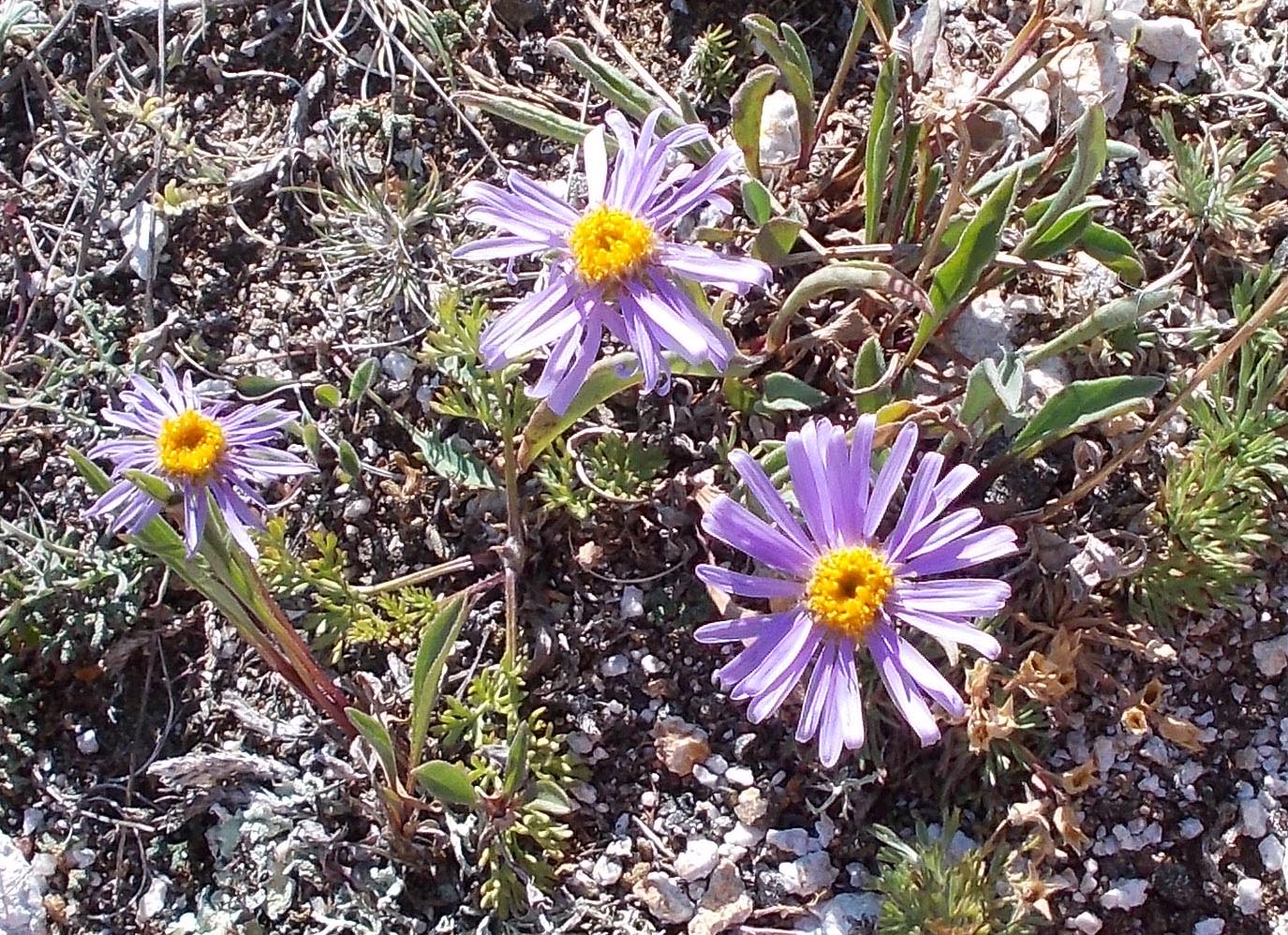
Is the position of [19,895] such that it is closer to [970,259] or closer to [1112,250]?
[970,259]

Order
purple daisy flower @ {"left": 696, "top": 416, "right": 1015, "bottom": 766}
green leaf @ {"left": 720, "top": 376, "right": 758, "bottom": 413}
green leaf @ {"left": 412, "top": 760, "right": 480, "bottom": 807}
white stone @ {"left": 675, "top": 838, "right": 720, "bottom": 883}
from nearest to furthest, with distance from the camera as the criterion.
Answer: purple daisy flower @ {"left": 696, "top": 416, "right": 1015, "bottom": 766}, green leaf @ {"left": 412, "top": 760, "right": 480, "bottom": 807}, white stone @ {"left": 675, "top": 838, "right": 720, "bottom": 883}, green leaf @ {"left": 720, "top": 376, "right": 758, "bottom": 413}

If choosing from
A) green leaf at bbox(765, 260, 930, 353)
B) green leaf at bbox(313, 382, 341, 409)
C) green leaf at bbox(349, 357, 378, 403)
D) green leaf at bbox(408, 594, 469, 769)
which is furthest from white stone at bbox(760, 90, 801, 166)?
green leaf at bbox(408, 594, 469, 769)

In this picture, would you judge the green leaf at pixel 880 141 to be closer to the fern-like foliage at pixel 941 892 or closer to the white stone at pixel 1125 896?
the fern-like foliage at pixel 941 892

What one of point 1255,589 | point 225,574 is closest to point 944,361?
point 1255,589

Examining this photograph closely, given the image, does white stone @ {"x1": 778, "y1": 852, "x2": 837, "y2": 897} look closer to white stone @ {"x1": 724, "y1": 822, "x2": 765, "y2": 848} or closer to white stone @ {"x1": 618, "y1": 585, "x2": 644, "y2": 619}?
white stone @ {"x1": 724, "y1": 822, "x2": 765, "y2": 848}

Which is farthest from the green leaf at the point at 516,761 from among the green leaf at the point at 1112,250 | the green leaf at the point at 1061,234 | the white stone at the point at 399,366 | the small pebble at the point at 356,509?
the green leaf at the point at 1112,250

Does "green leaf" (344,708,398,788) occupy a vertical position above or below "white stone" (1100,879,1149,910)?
below
